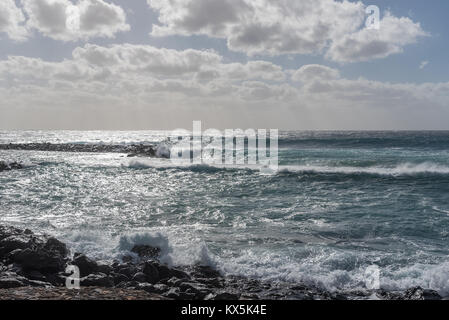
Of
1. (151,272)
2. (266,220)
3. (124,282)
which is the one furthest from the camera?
(266,220)

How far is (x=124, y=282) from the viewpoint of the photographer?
8.21 metres

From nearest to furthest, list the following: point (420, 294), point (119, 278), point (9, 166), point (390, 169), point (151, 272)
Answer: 1. point (420, 294)
2. point (119, 278)
3. point (151, 272)
4. point (390, 169)
5. point (9, 166)

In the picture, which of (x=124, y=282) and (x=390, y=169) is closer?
(x=124, y=282)

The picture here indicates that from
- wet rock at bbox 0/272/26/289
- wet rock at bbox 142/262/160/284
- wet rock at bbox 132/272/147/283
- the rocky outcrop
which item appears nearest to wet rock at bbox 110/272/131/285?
wet rock at bbox 132/272/147/283

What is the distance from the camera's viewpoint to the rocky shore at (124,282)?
7116 mm

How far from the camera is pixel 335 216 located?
14703 millimetres

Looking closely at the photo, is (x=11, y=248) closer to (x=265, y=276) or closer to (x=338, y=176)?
(x=265, y=276)

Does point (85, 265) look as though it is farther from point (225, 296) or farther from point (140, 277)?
point (225, 296)

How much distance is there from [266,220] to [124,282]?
7326mm

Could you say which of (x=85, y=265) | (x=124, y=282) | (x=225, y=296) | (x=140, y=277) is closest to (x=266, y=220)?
(x=140, y=277)

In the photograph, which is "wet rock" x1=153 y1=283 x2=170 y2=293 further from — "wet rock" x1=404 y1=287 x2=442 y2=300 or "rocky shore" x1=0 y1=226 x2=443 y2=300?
"wet rock" x1=404 y1=287 x2=442 y2=300
